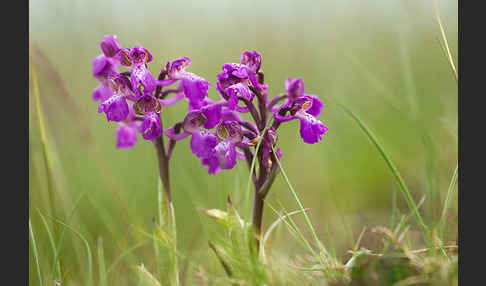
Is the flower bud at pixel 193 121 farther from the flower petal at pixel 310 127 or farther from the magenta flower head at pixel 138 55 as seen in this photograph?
the flower petal at pixel 310 127

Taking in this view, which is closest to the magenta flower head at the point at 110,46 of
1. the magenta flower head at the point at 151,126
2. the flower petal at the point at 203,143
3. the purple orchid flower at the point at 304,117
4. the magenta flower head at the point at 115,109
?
the magenta flower head at the point at 115,109

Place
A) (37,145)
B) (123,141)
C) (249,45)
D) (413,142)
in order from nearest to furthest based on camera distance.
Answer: (123,141)
(37,145)
(413,142)
(249,45)

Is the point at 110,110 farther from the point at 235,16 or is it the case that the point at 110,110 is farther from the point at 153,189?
the point at 235,16

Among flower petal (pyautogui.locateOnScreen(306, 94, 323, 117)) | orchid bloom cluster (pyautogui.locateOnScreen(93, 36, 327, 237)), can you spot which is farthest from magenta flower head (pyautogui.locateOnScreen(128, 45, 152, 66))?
flower petal (pyautogui.locateOnScreen(306, 94, 323, 117))

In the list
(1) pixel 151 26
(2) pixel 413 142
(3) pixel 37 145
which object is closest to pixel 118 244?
(3) pixel 37 145

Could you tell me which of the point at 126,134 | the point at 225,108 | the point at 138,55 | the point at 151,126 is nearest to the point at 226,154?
the point at 225,108

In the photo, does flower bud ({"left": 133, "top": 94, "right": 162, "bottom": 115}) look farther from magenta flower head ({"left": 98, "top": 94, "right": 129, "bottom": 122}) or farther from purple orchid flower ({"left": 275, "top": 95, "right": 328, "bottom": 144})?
purple orchid flower ({"left": 275, "top": 95, "right": 328, "bottom": 144})
